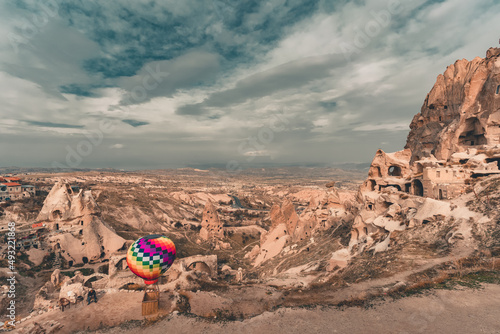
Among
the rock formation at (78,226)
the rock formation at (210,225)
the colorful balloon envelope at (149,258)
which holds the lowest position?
the rock formation at (210,225)

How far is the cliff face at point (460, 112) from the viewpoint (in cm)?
3269

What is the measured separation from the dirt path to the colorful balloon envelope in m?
4.39

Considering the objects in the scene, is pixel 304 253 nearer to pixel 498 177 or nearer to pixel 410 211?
pixel 410 211

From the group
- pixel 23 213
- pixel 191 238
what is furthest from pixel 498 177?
pixel 23 213

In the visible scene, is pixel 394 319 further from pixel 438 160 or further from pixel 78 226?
pixel 78 226

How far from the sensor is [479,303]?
1030 centimetres

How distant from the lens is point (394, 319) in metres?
10.3

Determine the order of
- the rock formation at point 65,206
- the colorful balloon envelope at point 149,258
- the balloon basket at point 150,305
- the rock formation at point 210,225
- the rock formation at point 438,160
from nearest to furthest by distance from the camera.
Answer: the balloon basket at point 150,305, the colorful balloon envelope at point 149,258, the rock formation at point 438,160, the rock formation at point 65,206, the rock formation at point 210,225

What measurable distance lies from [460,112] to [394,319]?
41014 mm

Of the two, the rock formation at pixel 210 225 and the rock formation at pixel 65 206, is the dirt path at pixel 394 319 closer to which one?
the rock formation at pixel 65 206

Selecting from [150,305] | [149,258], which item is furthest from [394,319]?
[149,258]

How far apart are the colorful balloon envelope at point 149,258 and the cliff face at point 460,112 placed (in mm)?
42328

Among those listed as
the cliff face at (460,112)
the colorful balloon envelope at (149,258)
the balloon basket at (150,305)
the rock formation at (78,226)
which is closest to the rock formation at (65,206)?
the rock formation at (78,226)

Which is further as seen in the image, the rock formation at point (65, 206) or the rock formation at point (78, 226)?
the rock formation at point (65, 206)
